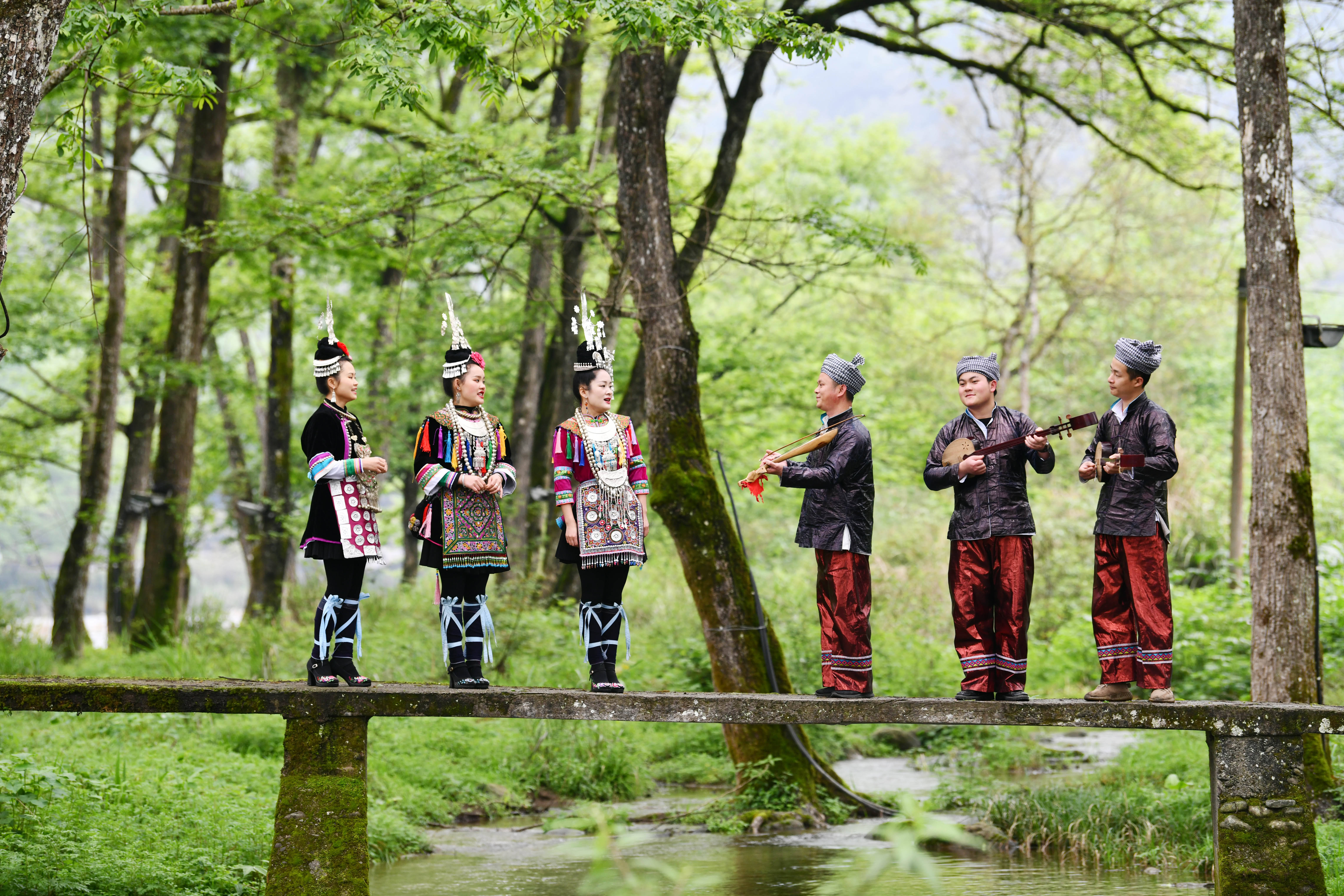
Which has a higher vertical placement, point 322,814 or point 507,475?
point 507,475

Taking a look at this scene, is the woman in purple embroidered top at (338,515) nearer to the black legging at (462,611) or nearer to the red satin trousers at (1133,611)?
the black legging at (462,611)

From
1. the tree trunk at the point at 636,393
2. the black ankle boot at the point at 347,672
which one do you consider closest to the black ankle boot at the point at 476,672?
the black ankle boot at the point at 347,672

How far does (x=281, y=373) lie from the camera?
16438mm

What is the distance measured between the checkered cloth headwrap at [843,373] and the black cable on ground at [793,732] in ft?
7.99

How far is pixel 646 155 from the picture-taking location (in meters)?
9.47

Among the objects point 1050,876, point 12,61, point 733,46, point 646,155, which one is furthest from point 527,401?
point 12,61

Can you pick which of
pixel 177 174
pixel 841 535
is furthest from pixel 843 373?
pixel 177 174

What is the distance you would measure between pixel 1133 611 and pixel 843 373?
1928 mm

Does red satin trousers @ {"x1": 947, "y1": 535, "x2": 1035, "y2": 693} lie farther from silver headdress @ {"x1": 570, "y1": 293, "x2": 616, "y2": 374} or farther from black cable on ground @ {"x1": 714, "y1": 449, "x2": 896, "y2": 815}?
black cable on ground @ {"x1": 714, "y1": 449, "x2": 896, "y2": 815}

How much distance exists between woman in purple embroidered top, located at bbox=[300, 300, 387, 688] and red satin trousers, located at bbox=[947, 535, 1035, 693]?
3.04 m

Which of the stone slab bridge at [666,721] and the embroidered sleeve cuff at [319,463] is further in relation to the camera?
the embroidered sleeve cuff at [319,463]

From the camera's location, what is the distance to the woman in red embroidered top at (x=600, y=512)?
20.3ft

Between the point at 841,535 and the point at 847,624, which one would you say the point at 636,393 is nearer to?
the point at 841,535

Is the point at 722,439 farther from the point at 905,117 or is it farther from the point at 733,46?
the point at 905,117
